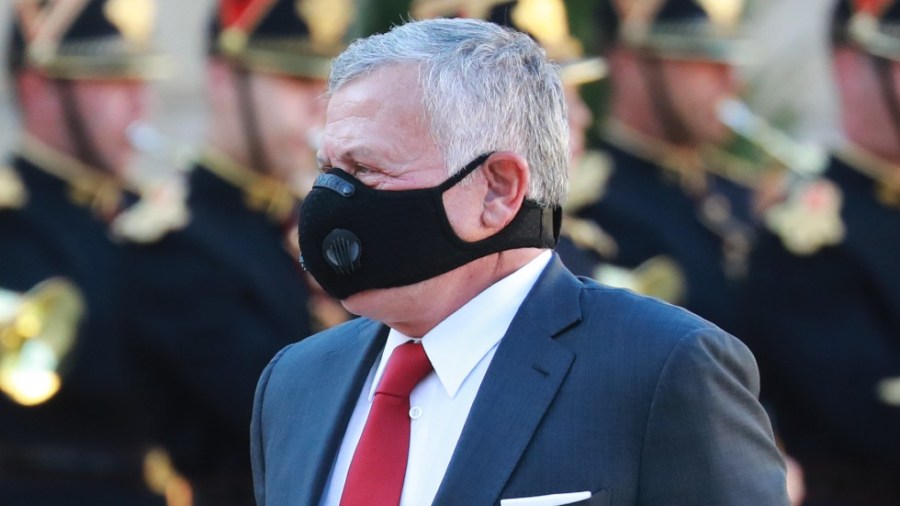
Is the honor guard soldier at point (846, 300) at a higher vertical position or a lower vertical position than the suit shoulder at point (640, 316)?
lower

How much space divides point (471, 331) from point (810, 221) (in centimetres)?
378

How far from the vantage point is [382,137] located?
2.62 m

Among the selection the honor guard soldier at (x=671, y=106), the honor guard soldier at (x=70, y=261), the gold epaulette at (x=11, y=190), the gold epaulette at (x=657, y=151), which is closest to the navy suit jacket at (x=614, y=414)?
the honor guard soldier at (x=70, y=261)

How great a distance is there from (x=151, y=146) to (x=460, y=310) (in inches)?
194

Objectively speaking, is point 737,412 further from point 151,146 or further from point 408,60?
point 151,146

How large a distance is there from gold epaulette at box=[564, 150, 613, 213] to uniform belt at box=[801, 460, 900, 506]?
1.24m

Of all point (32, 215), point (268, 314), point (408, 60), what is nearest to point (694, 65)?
point (268, 314)

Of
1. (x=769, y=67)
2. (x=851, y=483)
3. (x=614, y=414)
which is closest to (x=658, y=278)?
(x=851, y=483)

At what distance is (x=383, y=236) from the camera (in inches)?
103

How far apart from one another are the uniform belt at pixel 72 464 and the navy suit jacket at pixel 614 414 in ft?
13.2

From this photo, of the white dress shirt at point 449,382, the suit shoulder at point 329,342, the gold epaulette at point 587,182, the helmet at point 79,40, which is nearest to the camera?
the white dress shirt at point 449,382

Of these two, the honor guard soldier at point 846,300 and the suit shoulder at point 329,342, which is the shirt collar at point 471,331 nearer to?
the suit shoulder at point 329,342

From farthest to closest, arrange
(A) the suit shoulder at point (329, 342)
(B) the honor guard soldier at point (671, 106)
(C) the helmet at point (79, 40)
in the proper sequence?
1. (B) the honor guard soldier at point (671, 106)
2. (C) the helmet at point (79, 40)
3. (A) the suit shoulder at point (329, 342)

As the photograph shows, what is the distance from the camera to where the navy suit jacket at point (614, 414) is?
244 cm
